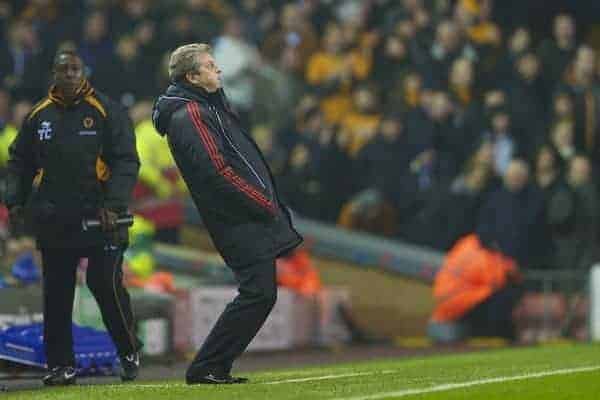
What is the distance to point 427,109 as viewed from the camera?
1859 centimetres

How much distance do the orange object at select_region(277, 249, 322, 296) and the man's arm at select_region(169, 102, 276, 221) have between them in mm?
9346

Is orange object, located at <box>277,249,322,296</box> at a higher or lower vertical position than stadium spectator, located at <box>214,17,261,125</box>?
lower

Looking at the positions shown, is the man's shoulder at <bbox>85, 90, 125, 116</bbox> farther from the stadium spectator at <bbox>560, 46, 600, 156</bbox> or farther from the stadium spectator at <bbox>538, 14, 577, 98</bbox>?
the stadium spectator at <bbox>538, 14, 577, 98</bbox>

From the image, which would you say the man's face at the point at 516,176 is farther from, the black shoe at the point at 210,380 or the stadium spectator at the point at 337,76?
the black shoe at the point at 210,380

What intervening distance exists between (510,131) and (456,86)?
Answer: 1.07m

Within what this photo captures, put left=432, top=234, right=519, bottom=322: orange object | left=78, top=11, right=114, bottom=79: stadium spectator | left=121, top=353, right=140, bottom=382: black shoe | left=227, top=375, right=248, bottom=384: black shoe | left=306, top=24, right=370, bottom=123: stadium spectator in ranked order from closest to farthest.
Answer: left=227, top=375, right=248, bottom=384: black shoe < left=121, top=353, right=140, bottom=382: black shoe < left=432, top=234, right=519, bottom=322: orange object < left=306, top=24, right=370, bottom=123: stadium spectator < left=78, top=11, right=114, bottom=79: stadium spectator

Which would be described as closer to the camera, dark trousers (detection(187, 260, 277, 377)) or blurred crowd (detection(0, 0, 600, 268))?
dark trousers (detection(187, 260, 277, 377))

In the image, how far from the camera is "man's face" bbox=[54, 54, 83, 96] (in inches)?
396

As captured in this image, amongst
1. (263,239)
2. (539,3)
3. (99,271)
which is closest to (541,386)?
(263,239)

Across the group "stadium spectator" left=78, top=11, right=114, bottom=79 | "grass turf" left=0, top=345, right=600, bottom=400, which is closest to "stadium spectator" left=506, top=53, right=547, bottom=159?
"stadium spectator" left=78, top=11, right=114, bottom=79

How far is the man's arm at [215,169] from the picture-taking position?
897cm

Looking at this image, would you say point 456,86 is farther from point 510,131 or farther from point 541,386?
point 541,386

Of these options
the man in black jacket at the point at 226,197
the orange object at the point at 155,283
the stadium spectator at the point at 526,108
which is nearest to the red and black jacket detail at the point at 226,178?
the man in black jacket at the point at 226,197

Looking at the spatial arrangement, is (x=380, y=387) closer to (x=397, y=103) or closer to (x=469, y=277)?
(x=469, y=277)
